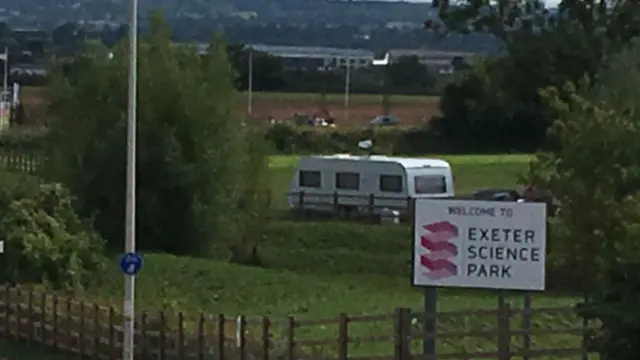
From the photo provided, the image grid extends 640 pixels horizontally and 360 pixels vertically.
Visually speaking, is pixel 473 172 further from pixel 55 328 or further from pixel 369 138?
pixel 55 328

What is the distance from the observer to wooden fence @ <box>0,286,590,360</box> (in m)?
20.1

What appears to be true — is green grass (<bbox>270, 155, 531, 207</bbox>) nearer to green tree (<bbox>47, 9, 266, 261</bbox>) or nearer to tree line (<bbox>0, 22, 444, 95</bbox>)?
green tree (<bbox>47, 9, 266, 261</bbox>)

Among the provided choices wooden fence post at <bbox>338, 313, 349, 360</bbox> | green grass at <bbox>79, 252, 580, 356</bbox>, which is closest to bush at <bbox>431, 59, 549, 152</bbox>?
green grass at <bbox>79, 252, 580, 356</bbox>

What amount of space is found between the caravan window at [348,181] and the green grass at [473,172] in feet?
10.5

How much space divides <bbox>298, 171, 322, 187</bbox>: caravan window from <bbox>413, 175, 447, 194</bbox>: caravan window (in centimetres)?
388

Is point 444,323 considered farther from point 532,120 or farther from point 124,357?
point 532,120

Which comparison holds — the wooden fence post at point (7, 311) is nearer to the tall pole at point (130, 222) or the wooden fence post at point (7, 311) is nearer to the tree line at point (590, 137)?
the tall pole at point (130, 222)

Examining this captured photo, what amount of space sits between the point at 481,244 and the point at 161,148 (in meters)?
25.5

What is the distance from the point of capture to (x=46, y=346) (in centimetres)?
2662

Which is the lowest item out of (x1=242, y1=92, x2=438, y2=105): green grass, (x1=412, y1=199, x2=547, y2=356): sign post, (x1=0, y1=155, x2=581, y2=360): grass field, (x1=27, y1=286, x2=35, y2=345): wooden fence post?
(x1=0, y1=155, x2=581, y2=360): grass field

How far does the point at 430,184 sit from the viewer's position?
54938 millimetres

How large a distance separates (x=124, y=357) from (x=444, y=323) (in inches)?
236

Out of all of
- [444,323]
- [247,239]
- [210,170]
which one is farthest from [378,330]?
[247,239]

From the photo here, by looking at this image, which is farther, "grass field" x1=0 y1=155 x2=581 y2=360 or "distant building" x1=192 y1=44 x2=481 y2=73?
"distant building" x1=192 y1=44 x2=481 y2=73
